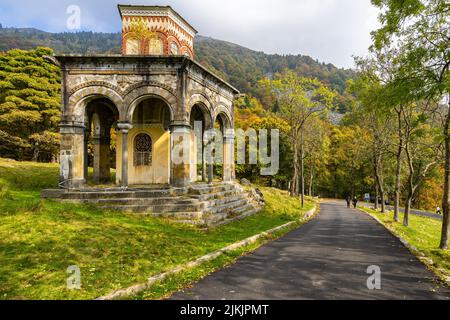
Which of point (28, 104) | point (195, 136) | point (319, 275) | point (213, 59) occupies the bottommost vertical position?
point (319, 275)

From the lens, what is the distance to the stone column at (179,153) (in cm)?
1380

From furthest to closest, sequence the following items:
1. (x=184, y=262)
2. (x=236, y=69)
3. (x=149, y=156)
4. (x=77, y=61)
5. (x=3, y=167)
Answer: (x=236, y=69)
(x=3, y=167)
(x=149, y=156)
(x=77, y=61)
(x=184, y=262)

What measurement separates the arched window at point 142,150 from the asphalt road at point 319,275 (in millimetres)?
9667

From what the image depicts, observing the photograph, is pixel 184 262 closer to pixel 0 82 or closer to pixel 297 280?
pixel 297 280

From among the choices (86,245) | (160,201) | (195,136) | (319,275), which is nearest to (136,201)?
(160,201)

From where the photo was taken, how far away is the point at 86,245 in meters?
8.07

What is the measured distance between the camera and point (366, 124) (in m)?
27.4

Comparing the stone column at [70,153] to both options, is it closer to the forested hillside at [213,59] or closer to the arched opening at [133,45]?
the arched opening at [133,45]

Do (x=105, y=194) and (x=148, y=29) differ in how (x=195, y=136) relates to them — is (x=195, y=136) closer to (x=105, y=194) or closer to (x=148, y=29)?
(x=148, y=29)

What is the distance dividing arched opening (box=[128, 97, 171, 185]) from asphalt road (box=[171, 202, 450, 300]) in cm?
908

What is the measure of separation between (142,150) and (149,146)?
0.47 m

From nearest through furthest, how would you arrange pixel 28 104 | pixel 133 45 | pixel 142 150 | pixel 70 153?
pixel 70 153
pixel 142 150
pixel 133 45
pixel 28 104
